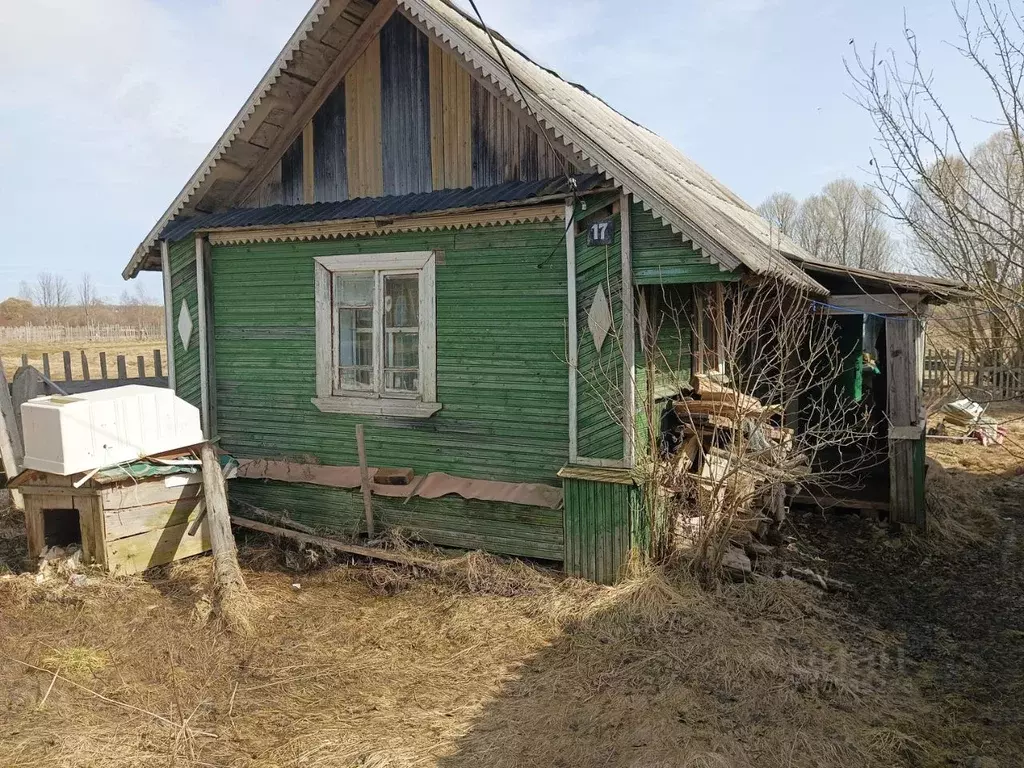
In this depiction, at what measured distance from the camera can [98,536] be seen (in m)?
6.71

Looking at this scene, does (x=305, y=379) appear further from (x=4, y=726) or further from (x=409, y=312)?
(x=4, y=726)

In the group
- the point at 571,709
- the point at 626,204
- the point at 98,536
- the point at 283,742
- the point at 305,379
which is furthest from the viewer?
the point at 305,379

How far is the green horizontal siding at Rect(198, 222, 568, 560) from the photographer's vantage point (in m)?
6.85

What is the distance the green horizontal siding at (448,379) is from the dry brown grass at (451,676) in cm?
81

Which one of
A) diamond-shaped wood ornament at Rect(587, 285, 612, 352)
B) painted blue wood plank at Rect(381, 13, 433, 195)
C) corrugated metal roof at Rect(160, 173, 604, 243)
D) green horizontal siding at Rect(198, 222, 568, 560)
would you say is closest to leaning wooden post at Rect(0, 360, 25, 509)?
green horizontal siding at Rect(198, 222, 568, 560)

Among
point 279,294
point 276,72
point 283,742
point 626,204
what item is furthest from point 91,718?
point 276,72

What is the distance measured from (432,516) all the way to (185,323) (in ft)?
12.7

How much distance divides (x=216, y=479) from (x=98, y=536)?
3.68ft

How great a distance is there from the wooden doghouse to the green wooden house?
1.05 metres

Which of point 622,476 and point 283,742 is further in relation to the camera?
point 622,476

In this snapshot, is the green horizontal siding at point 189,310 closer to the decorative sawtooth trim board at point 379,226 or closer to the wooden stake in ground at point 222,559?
the decorative sawtooth trim board at point 379,226

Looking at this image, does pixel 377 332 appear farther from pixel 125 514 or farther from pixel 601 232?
pixel 125 514

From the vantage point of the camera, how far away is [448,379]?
7.32 m

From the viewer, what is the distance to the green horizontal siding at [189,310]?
8.59 meters
